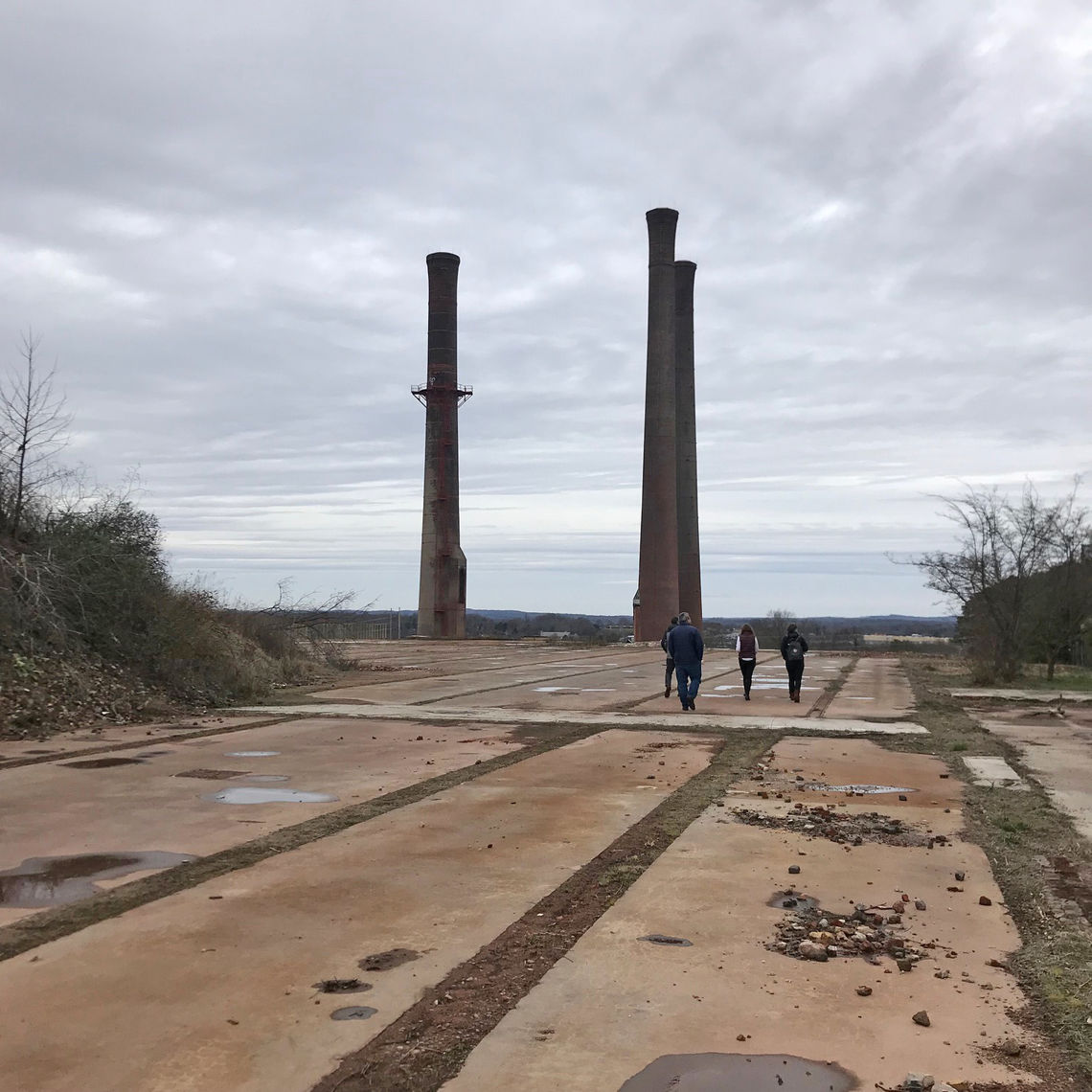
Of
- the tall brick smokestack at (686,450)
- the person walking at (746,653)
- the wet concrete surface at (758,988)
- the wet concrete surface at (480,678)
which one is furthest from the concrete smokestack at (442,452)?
the wet concrete surface at (758,988)

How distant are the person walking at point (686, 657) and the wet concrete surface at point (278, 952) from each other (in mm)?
8974

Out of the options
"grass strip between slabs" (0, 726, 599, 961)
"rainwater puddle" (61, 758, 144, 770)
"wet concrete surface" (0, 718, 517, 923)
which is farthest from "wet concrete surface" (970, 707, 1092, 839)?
"rainwater puddle" (61, 758, 144, 770)

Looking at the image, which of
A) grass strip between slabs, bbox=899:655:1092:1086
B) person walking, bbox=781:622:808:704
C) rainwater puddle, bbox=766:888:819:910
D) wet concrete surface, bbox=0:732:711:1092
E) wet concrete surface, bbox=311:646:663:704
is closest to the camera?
wet concrete surface, bbox=0:732:711:1092

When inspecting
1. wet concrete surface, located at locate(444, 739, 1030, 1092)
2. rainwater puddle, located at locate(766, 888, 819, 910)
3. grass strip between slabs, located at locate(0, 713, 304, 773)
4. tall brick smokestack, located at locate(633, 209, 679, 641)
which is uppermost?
tall brick smokestack, located at locate(633, 209, 679, 641)

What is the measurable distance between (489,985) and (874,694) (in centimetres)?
1834

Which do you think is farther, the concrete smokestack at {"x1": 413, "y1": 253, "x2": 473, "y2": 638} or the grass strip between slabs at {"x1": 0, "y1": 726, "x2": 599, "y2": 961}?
the concrete smokestack at {"x1": 413, "y1": 253, "x2": 473, "y2": 638}

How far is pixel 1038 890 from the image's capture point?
624 centimetres

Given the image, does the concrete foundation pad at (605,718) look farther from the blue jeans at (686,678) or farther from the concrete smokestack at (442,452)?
the concrete smokestack at (442,452)

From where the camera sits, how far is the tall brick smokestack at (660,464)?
183 ft

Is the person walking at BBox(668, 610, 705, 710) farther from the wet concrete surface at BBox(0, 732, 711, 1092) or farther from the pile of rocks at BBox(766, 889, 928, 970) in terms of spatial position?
the pile of rocks at BBox(766, 889, 928, 970)

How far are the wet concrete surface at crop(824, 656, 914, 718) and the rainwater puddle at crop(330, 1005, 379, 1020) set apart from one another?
530 inches

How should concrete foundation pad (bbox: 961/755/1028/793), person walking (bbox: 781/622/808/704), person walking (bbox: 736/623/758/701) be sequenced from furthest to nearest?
1. person walking (bbox: 736/623/758/701)
2. person walking (bbox: 781/622/808/704)
3. concrete foundation pad (bbox: 961/755/1028/793)

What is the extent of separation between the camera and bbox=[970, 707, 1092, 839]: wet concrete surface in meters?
9.27

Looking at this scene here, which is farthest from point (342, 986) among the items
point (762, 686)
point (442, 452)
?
point (442, 452)
